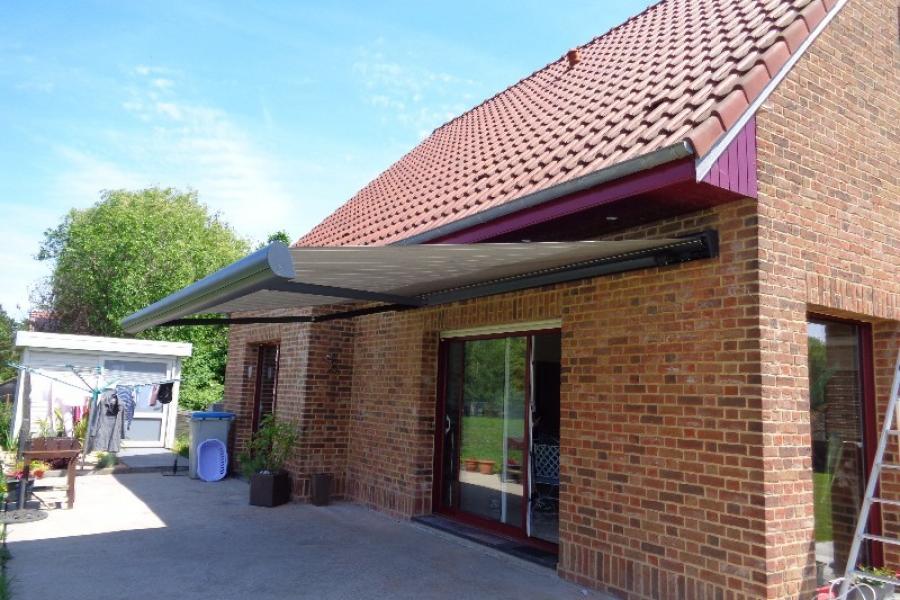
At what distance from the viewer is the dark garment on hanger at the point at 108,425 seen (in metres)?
13.0

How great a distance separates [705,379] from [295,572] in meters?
4.03

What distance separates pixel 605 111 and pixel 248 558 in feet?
18.4

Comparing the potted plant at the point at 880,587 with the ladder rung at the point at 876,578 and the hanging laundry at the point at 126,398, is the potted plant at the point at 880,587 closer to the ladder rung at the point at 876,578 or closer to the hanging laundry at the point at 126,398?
the ladder rung at the point at 876,578

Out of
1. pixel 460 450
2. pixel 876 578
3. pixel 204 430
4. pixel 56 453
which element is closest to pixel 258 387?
pixel 204 430

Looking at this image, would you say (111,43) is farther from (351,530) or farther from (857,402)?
(857,402)

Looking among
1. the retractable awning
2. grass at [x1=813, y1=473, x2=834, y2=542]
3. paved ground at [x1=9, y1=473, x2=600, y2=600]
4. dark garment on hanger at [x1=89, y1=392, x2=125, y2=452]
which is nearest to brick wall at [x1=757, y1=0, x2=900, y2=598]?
the retractable awning

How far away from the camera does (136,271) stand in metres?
27.1

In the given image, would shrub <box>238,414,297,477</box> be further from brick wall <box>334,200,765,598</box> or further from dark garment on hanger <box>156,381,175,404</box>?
dark garment on hanger <box>156,381,175,404</box>

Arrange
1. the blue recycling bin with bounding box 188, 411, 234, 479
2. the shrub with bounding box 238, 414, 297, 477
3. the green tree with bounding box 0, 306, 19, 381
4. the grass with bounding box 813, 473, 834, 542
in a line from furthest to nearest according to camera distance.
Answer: the green tree with bounding box 0, 306, 19, 381
the blue recycling bin with bounding box 188, 411, 234, 479
the shrub with bounding box 238, 414, 297, 477
the grass with bounding box 813, 473, 834, 542

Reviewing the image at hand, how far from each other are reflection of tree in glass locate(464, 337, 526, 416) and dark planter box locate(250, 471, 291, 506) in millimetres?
3166

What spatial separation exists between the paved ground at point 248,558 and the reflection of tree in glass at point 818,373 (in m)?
2.46

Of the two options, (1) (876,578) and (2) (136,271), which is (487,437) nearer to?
(1) (876,578)

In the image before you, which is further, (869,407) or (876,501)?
(869,407)

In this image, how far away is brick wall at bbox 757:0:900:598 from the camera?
4445 millimetres
